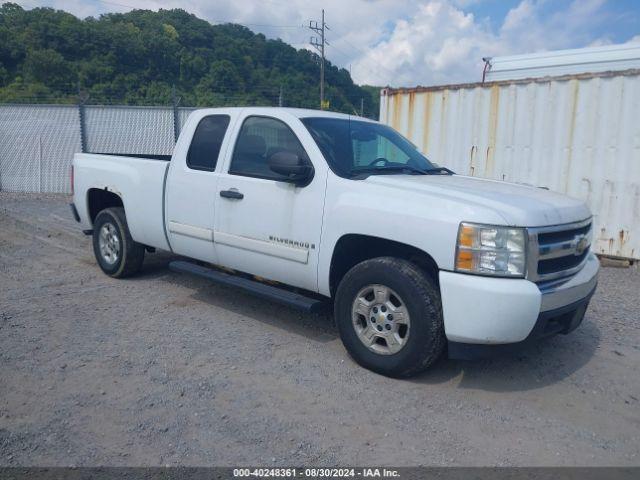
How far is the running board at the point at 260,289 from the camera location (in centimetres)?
454

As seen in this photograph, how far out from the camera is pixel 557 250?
3922mm

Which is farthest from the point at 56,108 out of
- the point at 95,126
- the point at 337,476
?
the point at 337,476

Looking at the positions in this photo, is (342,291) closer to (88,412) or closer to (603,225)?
(88,412)

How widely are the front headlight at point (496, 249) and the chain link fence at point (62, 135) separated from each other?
11.5 m

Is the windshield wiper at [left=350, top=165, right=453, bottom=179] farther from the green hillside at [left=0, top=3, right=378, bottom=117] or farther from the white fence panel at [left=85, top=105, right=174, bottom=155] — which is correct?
the green hillside at [left=0, top=3, right=378, bottom=117]

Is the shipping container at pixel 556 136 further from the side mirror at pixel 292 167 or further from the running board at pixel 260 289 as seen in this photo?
the side mirror at pixel 292 167

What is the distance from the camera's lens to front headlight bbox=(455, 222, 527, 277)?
12.0 feet

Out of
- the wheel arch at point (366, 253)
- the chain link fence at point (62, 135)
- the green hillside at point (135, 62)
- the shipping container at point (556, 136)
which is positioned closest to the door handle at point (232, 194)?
the wheel arch at point (366, 253)

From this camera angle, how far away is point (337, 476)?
119 inches

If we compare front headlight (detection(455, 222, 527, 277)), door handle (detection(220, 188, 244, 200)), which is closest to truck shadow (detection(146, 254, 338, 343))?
door handle (detection(220, 188, 244, 200))

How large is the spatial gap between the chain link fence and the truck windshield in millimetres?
9579

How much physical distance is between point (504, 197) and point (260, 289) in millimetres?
2122

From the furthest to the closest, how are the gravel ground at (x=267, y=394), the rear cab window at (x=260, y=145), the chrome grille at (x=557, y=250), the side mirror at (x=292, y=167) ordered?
the rear cab window at (x=260, y=145)
the side mirror at (x=292, y=167)
the chrome grille at (x=557, y=250)
the gravel ground at (x=267, y=394)

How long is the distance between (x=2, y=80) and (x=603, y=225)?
3236 cm
